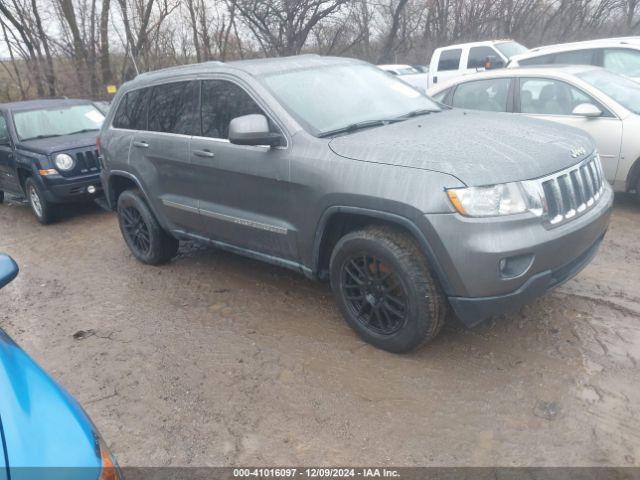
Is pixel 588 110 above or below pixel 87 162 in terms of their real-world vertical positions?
above

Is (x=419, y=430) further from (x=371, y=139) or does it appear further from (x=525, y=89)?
(x=525, y=89)

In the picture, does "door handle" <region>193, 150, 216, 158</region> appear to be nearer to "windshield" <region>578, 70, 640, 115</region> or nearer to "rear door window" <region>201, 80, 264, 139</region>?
"rear door window" <region>201, 80, 264, 139</region>

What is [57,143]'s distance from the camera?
7.32 metres

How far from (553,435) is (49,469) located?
223 centimetres

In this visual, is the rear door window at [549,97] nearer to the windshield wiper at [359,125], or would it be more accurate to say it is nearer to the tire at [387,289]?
the windshield wiper at [359,125]

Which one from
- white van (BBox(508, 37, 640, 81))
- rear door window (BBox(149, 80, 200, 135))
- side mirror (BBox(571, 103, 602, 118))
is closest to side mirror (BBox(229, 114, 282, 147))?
rear door window (BBox(149, 80, 200, 135))

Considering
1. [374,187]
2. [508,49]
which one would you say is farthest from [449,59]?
[374,187]

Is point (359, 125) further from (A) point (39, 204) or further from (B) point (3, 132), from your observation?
(B) point (3, 132)

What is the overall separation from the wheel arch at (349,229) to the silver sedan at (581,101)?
3452mm

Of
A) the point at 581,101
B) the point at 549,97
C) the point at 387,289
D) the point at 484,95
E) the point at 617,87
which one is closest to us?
the point at 387,289

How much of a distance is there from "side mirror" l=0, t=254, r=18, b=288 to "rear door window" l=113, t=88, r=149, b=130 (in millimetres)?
2588

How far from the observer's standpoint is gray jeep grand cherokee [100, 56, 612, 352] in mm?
2789

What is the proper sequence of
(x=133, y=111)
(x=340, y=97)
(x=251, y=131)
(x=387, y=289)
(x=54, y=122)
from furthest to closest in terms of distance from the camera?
(x=54, y=122)
(x=133, y=111)
(x=340, y=97)
(x=251, y=131)
(x=387, y=289)

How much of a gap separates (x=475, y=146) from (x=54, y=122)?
7027mm
